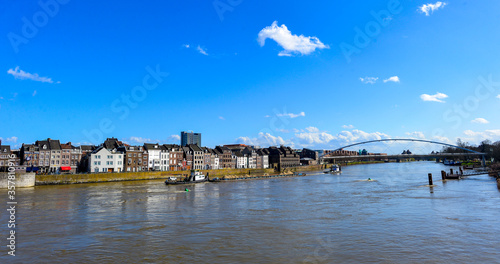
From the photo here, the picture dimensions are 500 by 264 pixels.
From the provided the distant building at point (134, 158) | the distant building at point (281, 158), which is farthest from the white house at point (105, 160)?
the distant building at point (281, 158)

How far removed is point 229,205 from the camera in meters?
31.7

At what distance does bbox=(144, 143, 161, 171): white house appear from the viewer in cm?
8500

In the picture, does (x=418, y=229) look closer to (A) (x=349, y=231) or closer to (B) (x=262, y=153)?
(A) (x=349, y=231)

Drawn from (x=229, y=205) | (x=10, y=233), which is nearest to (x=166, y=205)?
(x=229, y=205)

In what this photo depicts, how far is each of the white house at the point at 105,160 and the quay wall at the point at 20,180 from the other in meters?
19.0

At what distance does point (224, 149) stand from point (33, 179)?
6945 centimetres

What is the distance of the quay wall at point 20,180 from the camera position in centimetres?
5022

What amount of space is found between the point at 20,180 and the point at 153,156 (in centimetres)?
3532

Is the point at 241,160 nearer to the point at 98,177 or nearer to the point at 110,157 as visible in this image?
the point at 110,157

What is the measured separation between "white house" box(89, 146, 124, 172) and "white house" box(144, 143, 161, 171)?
25.7 ft

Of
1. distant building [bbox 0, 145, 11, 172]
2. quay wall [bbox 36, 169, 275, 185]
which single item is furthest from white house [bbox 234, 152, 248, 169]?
distant building [bbox 0, 145, 11, 172]

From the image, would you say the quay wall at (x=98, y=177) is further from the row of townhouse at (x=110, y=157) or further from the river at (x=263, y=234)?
the river at (x=263, y=234)

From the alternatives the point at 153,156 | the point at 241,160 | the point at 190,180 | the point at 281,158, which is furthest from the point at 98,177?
the point at 281,158

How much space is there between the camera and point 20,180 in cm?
5303
